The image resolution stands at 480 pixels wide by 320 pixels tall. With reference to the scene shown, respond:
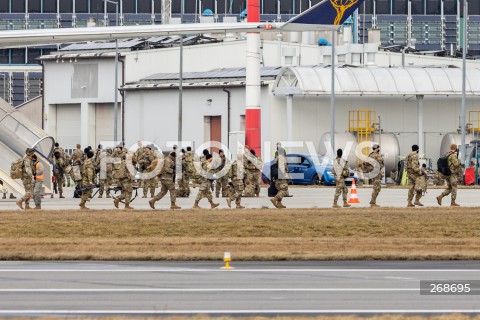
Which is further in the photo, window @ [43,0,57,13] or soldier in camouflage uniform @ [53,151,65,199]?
window @ [43,0,57,13]

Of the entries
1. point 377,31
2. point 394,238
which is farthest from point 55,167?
point 377,31

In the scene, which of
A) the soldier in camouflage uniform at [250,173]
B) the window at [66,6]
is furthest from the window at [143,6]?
the soldier in camouflage uniform at [250,173]

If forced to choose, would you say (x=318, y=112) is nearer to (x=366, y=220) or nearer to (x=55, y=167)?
(x=55, y=167)

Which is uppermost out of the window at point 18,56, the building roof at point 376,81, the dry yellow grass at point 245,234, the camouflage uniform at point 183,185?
the window at point 18,56

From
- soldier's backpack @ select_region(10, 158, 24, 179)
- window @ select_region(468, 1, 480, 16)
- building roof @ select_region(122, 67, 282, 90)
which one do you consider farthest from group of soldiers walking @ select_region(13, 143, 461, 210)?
window @ select_region(468, 1, 480, 16)

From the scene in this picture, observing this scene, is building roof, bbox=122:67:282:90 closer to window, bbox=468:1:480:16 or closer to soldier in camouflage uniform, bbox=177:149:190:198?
soldier in camouflage uniform, bbox=177:149:190:198

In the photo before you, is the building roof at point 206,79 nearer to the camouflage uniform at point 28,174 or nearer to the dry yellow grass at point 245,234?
the camouflage uniform at point 28,174

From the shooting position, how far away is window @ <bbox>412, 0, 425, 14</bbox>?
120613mm

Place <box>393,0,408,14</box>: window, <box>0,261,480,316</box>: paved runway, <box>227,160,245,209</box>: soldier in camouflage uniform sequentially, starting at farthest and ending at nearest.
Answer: <box>393,0,408,14</box>: window
<box>227,160,245,209</box>: soldier in camouflage uniform
<box>0,261,480,316</box>: paved runway

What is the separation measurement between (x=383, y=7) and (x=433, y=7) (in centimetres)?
504

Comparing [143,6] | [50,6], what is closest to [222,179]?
[143,6]

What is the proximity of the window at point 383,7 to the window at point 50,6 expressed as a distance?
3093cm

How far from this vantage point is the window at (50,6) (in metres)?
118

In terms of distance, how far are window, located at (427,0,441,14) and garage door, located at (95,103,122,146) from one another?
170 feet
